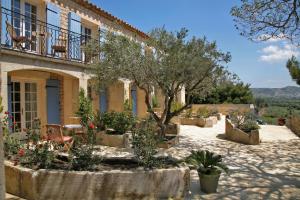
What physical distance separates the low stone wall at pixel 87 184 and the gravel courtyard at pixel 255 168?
946 mm

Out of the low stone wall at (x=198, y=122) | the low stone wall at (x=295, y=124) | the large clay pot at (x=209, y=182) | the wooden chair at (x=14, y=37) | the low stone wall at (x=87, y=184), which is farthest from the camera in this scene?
the low stone wall at (x=198, y=122)

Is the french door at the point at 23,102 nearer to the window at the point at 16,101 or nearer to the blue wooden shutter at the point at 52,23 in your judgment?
the window at the point at 16,101

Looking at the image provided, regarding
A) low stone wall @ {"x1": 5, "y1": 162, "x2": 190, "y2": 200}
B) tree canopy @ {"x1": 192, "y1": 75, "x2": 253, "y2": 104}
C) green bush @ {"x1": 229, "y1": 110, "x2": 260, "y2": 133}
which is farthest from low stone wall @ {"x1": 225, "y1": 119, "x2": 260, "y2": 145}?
tree canopy @ {"x1": 192, "y1": 75, "x2": 253, "y2": 104}

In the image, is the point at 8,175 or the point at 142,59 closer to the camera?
the point at 8,175

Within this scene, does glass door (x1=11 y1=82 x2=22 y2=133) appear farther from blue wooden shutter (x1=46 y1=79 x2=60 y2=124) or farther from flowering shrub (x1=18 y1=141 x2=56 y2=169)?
flowering shrub (x1=18 y1=141 x2=56 y2=169)

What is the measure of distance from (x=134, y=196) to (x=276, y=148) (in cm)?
807

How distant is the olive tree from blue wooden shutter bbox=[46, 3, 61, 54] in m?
2.29

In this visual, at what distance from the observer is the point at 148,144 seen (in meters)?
5.60

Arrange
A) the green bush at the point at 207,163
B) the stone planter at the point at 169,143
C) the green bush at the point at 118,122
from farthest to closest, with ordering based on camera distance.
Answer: the green bush at the point at 118,122 → the stone planter at the point at 169,143 → the green bush at the point at 207,163

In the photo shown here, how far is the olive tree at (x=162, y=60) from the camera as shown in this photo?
981 cm

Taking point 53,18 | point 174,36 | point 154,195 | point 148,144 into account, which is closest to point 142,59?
point 174,36

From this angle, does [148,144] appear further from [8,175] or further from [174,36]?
[174,36]

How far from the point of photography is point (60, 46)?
1130cm

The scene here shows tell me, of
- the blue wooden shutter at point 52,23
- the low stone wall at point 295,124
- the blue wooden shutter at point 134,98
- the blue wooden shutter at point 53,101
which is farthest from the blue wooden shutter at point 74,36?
the low stone wall at point 295,124
